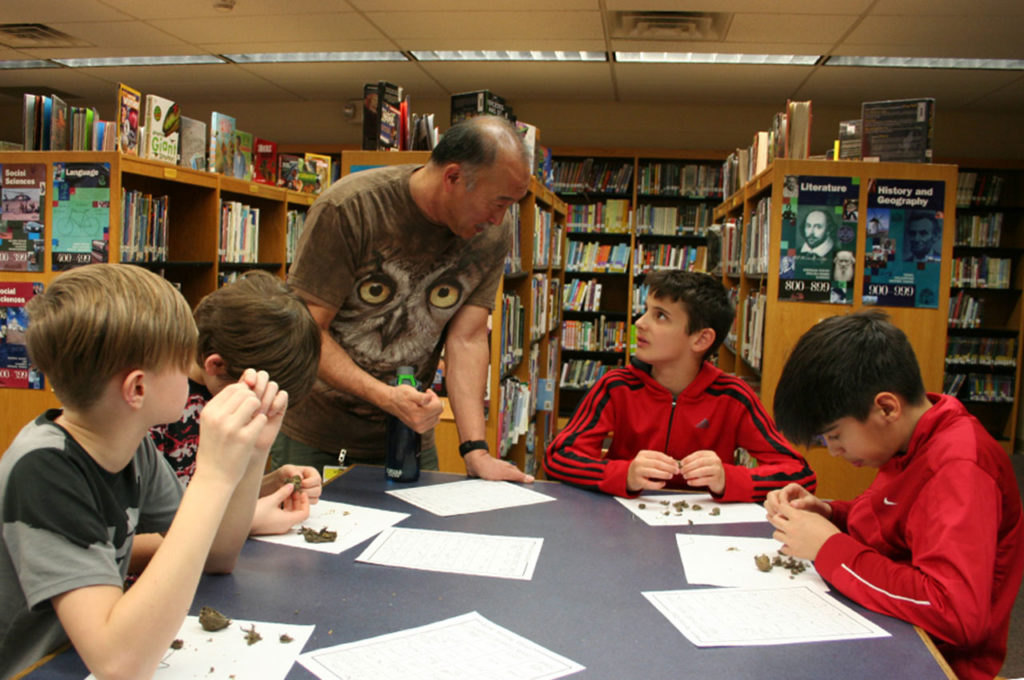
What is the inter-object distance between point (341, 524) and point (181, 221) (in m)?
3.50

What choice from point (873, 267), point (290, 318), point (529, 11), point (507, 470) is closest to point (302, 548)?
point (290, 318)

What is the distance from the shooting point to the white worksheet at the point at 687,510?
162 centimetres

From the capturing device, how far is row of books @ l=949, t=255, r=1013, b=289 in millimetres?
6996

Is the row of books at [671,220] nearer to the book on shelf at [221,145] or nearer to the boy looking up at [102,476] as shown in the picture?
the book on shelf at [221,145]

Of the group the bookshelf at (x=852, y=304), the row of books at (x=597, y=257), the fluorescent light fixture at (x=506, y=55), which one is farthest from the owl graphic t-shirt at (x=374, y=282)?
the row of books at (x=597, y=257)

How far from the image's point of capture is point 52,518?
2.86 ft

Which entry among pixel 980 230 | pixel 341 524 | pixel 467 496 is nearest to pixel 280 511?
pixel 341 524

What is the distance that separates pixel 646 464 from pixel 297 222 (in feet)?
15.6

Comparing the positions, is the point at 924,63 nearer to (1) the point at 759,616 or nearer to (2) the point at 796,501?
(2) the point at 796,501

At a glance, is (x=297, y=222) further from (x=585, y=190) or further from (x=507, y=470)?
(x=507, y=470)

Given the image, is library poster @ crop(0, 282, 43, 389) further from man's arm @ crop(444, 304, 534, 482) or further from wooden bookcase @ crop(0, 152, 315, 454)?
man's arm @ crop(444, 304, 534, 482)

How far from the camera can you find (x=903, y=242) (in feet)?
9.90

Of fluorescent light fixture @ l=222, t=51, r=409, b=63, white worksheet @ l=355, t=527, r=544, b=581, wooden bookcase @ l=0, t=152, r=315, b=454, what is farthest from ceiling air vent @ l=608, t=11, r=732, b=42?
white worksheet @ l=355, t=527, r=544, b=581

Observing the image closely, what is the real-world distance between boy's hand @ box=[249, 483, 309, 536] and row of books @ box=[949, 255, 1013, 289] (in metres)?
7.07
